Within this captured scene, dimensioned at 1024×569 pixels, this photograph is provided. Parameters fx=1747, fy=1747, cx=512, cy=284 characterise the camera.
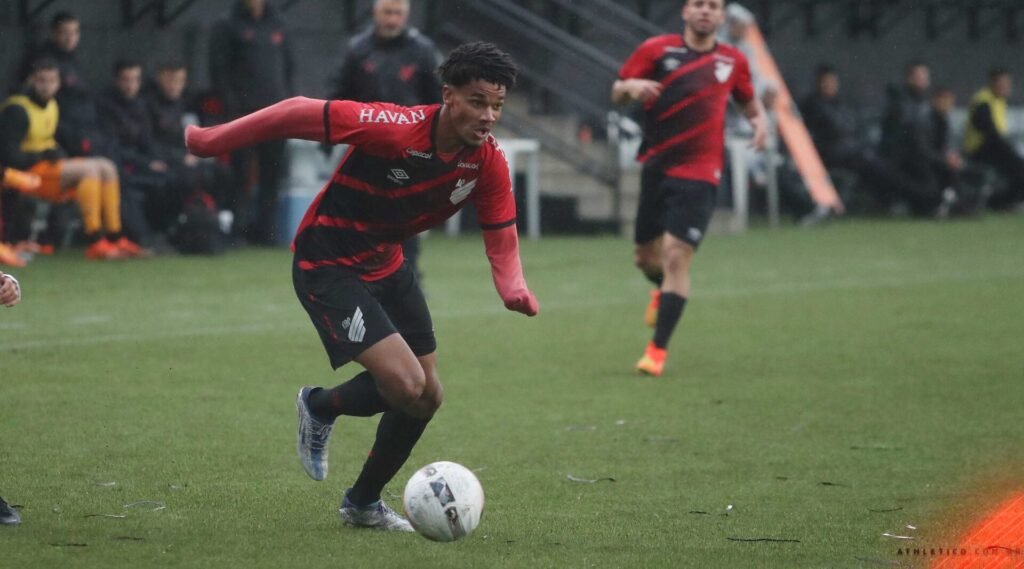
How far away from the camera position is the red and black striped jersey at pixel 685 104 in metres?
10.2

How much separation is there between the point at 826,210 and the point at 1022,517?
15896 mm

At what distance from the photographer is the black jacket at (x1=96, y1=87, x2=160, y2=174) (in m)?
16.1

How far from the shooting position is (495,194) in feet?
19.8

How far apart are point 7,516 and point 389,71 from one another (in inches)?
299

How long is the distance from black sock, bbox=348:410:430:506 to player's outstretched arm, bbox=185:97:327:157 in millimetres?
1005

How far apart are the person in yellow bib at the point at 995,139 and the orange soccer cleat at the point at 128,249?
13.0 meters

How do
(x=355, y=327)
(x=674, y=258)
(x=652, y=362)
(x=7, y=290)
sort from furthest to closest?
(x=674, y=258)
(x=652, y=362)
(x=355, y=327)
(x=7, y=290)

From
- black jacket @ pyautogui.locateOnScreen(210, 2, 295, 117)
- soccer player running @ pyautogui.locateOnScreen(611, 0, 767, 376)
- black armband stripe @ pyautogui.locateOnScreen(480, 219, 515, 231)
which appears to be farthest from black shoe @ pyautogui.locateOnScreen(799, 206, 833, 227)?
black armband stripe @ pyautogui.locateOnScreen(480, 219, 515, 231)

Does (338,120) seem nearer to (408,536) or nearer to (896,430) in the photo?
(408,536)

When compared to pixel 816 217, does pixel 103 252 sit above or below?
above

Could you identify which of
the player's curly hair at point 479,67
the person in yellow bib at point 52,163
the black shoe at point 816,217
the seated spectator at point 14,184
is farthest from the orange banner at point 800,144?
the player's curly hair at point 479,67

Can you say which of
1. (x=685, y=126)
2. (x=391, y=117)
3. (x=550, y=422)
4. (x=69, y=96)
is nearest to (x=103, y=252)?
(x=69, y=96)

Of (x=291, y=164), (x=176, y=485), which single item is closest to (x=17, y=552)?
(x=176, y=485)

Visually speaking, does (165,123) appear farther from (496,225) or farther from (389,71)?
(496,225)
